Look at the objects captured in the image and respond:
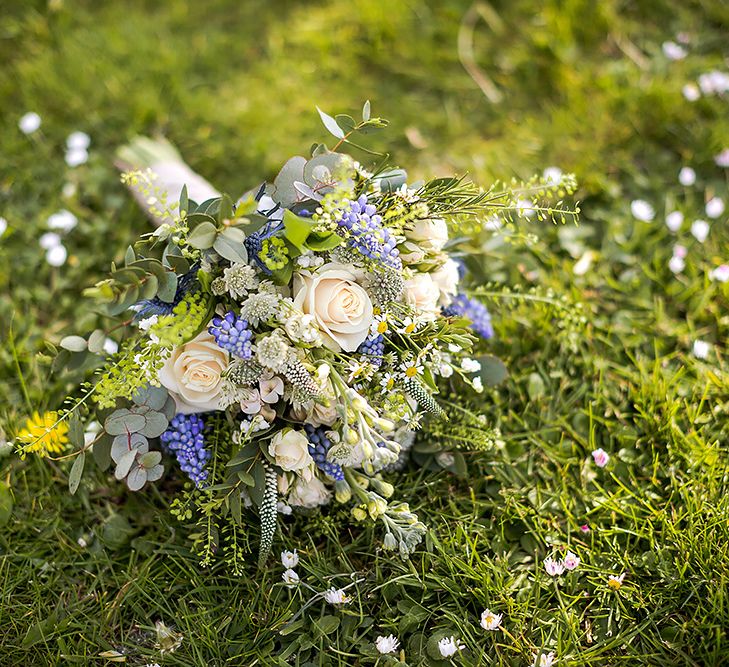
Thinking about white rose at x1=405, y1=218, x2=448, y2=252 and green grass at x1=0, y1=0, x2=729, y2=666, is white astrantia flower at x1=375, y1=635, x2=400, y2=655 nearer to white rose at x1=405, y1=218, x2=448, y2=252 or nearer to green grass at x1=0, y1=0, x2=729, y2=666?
green grass at x1=0, y1=0, x2=729, y2=666

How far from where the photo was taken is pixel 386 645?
1.53 meters

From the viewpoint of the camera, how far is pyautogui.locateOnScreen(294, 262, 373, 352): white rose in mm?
1389

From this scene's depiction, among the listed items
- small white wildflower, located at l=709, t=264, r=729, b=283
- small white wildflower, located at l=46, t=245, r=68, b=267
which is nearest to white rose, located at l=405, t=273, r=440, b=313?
small white wildflower, located at l=709, t=264, r=729, b=283

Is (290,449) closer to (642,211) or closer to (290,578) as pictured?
(290,578)

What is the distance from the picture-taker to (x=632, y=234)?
2.29 m

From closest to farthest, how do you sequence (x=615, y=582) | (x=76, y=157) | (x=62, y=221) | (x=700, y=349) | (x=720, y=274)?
(x=615, y=582), (x=700, y=349), (x=720, y=274), (x=62, y=221), (x=76, y=157)

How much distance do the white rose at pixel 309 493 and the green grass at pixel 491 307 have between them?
0.09 metres

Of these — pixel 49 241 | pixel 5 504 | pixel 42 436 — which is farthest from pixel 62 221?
pixel 42 436

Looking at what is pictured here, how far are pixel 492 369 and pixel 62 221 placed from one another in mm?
1527

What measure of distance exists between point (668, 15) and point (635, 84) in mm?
460

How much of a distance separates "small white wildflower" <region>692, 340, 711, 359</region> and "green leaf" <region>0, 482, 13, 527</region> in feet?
6.24

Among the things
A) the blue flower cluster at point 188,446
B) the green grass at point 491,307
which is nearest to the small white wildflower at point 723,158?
the green grass at point 491,307

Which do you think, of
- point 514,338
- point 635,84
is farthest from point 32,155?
point 635,84

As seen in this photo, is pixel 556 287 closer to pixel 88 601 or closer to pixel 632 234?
pixel 632 234
